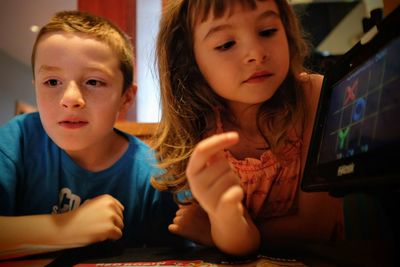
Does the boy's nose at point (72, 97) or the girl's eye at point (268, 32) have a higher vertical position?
the girl's eye at point (268, 32)

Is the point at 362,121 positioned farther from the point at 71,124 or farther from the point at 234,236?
the point at 71,124

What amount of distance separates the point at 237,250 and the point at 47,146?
1.85 feet

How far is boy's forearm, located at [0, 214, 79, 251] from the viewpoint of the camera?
2.14ft

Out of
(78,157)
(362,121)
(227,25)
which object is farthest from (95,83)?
(362,121)

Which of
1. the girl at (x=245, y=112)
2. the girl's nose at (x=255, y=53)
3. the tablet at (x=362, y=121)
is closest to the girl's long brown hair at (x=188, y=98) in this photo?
the girl at (x=245, y=112)

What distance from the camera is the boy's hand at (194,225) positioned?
0.73 metres

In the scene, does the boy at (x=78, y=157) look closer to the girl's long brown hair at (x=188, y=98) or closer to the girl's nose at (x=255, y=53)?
the girl's long brown hair at (x=188, y=98)

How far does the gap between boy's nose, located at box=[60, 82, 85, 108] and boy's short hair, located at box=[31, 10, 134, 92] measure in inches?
5.7

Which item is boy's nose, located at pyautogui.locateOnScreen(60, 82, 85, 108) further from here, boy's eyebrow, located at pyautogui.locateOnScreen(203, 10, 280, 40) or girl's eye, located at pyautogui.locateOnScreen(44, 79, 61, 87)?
boy's eyebrow, located at pyautogui.locateOnScreen(203, 10, 280, 40)

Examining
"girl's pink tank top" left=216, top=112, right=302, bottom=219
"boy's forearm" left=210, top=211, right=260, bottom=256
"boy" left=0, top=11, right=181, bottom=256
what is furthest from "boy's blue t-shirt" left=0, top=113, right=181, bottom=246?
"boy's forearm" left=210, top=211, right=260, bottom=256

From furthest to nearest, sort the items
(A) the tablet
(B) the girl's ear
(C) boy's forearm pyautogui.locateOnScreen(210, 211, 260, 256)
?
(B) the girl's ear < (C) boy's forearm pyautogui.locateOnScreen(210, 211, 260, 256) < (A) the tablet

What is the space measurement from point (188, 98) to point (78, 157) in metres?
0.32

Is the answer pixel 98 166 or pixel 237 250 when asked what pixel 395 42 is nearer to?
pixel 237 250

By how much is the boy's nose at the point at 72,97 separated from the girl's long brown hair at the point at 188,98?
212 mm
